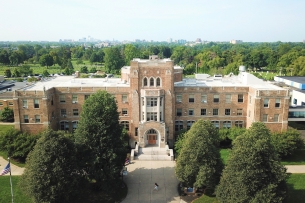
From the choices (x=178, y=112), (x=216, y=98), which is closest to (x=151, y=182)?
(x=178, y=112)

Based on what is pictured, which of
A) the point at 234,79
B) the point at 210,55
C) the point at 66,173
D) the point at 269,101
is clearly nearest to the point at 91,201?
the point at 66,173

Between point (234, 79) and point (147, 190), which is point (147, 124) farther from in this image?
point (234, 79)

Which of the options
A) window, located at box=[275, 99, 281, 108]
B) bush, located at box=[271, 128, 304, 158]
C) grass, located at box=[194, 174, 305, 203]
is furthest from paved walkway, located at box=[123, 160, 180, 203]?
window, located at box=[275, 99, 281, 108]

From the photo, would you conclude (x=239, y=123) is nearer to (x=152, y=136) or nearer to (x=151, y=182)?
(x=152, y=136)

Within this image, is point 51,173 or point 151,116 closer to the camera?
point 51,173

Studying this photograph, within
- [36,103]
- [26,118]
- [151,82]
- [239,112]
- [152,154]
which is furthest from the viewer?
[239,112]

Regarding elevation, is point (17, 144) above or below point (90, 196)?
above

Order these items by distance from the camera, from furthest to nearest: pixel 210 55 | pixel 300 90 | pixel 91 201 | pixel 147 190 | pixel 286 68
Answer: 1. pixel 210 55
2. pixel 286 68
3. pixel 300 90
4. pixel 147 190
5. pixel 91 201
